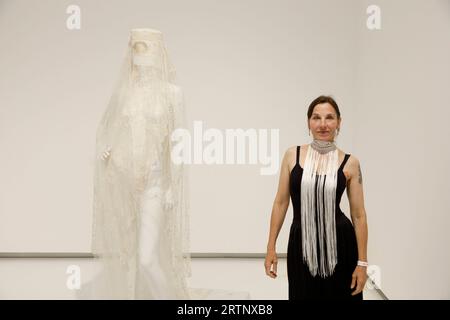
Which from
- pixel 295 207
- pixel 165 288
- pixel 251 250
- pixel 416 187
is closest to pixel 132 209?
pixel 165 288

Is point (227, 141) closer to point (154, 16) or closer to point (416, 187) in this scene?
point (154, 16)

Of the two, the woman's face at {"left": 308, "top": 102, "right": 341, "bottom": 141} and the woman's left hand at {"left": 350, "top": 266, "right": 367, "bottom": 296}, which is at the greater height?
the woman's face at {"left": 308, "top": 102, "right": 341, "bottom": 141}

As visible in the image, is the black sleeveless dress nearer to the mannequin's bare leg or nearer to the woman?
the woman

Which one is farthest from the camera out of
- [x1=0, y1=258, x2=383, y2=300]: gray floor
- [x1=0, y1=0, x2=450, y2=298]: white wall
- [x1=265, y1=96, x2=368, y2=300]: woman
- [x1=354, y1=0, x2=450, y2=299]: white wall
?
[x1=0, y1=0, x2=450, y2=298]: white wall

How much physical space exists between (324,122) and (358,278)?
0.71m

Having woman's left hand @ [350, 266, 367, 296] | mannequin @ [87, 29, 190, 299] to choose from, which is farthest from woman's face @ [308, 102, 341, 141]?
mannequin @ [87, 29, 190, 299]

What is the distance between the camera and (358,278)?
238cm

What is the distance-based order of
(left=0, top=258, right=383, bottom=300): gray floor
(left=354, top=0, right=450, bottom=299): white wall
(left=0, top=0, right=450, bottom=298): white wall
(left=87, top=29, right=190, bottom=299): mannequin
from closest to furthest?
1. (left=354, top=0, right=450, bottom=299): white wall
2. (left=87, top=29, right=190, bottom=299): mannequin
3. (left=0, top=258, right=383, bottom=300): gray floor
4. (left=0, top=0, right=450, bottom=298): white wall

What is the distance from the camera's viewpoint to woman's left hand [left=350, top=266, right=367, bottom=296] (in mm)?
2371

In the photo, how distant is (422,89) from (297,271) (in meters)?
1.48

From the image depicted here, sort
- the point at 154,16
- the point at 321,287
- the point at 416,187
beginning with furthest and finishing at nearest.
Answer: the point at 154,16 < the point at 416,187 < the point at 321,287

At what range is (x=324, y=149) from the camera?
Answer: 2.39 m

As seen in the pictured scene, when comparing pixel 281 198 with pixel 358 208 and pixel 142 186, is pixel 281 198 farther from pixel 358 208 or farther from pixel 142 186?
pixel 142 186

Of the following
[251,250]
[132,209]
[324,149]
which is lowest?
[251,250]
